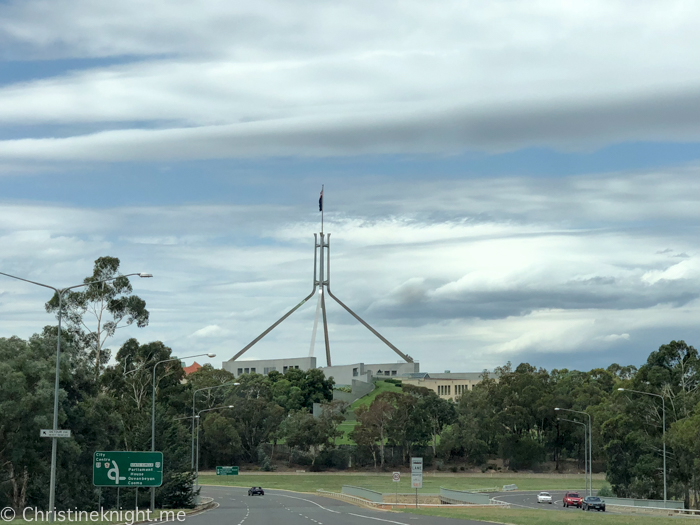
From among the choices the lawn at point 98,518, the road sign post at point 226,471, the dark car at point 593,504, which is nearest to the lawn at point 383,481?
the road sign post at point 226,471

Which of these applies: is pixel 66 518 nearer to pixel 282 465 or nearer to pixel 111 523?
pixel 111 523

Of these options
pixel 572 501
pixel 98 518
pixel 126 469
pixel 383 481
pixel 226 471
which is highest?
pixel 126 469

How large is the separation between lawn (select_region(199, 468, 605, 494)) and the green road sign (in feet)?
232

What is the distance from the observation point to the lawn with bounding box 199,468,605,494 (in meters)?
122

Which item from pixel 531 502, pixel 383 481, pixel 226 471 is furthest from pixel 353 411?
pixel 531 502

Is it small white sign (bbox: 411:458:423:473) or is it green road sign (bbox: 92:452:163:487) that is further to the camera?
small white sign (bbox: 411:458:423:473)

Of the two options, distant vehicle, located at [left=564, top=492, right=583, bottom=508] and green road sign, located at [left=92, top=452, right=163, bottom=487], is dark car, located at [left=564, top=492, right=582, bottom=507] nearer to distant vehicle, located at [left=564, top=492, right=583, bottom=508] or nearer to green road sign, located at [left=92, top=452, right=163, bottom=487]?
distant vehicle, located at [left=564, top=492, right=583, bottom=508]

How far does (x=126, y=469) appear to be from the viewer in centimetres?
4622

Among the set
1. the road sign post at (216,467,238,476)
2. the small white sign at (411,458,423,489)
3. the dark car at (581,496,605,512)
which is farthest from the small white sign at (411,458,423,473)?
the road sign post at (216,467,238,476)

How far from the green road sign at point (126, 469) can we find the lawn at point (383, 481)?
232 ft

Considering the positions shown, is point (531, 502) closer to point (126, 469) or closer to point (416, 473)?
point (416, 473)

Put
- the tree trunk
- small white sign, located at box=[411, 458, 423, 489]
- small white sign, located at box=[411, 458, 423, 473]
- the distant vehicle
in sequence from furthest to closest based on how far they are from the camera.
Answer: the distant vehicle < the tree trunk < small white sign, located at box=[411, 458, 423, 489] < small white sign, located at box=[411, 458, 423, 473]

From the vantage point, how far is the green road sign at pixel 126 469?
149 feet

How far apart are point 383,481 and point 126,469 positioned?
289 ft
